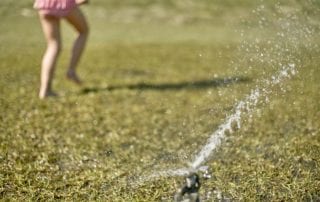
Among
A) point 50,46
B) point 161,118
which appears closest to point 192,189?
point 161,118

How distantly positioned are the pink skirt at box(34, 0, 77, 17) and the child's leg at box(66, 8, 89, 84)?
0.15m

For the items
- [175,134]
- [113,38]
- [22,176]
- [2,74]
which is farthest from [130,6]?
[22,176]

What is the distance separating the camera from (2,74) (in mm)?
8578

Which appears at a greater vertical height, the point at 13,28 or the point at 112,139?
the point at 112,139

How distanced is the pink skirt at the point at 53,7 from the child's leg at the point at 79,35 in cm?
15

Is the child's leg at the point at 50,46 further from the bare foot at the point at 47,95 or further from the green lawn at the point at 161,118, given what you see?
the green lawn at the point at 161,118

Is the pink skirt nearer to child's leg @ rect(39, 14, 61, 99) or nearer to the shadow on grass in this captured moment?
child's leg @ rect(39, 14, 61, 99)

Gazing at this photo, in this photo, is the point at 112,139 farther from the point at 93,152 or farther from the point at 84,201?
the point at 84,201

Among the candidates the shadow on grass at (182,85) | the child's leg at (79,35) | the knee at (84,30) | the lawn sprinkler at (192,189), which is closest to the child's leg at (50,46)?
the child's leg at (79,35)

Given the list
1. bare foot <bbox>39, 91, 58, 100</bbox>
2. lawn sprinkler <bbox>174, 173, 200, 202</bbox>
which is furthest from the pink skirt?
lawn sprinkler <bbox>174, 173, 200, 202</bbox>

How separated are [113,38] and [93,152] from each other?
8.09m

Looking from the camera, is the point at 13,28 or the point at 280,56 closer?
the point at 280,56

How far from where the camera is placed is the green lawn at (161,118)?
14.5 ft

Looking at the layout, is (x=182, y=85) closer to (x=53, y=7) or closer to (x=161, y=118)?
(x=161, y=118)
